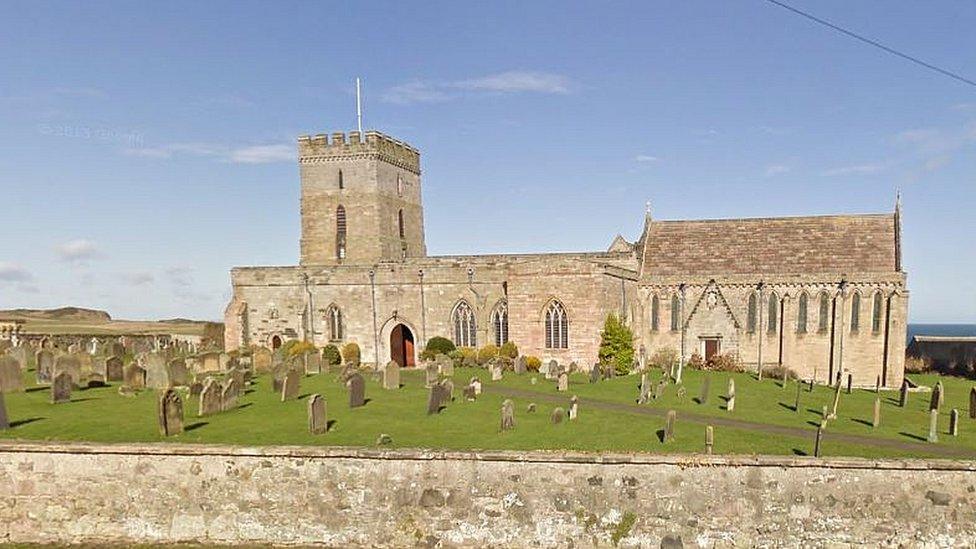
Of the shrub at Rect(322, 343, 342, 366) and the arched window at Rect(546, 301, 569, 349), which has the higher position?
the arched window at Rect(546, 301, 569, 349)

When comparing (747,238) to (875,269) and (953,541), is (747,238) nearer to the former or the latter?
(875,269)

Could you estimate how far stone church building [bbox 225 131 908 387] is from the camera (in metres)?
30.7

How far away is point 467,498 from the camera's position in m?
13.1

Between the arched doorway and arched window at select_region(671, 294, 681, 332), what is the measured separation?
1499cm

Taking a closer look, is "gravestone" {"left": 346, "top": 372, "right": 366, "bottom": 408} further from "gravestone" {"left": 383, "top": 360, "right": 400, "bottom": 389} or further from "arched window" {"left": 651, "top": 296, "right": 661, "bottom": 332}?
"arched window" {"left": 651, "top": 296, "right": 661, "bottom": 332}

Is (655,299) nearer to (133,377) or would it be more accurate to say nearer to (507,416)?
(507,416)

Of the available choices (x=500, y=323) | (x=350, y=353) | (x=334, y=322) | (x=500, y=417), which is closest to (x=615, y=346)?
(x=500, y=323)

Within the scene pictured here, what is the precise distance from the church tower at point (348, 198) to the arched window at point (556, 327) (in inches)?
577

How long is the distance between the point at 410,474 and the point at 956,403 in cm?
2255

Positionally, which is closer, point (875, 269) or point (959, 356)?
point (875, 269)

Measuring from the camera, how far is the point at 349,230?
134 feet

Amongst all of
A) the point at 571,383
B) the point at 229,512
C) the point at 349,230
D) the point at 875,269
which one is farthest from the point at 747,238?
the point at 229,512

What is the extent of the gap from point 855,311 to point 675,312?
920cm

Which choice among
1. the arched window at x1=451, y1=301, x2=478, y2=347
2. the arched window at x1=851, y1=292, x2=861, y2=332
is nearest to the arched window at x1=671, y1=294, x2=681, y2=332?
the arched window at x1=851, y1=292, x2=861, y2=332
